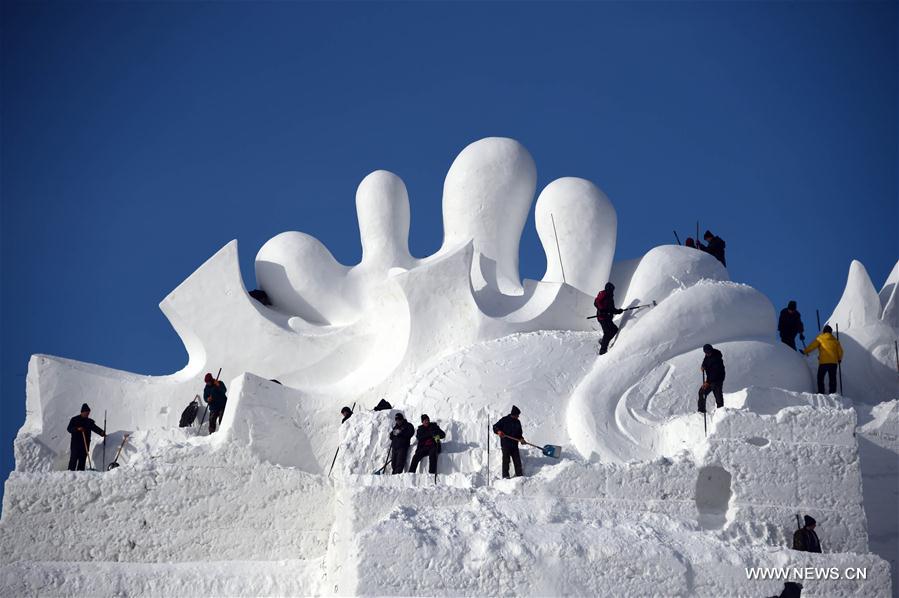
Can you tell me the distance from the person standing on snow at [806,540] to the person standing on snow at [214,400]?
8.26 meters

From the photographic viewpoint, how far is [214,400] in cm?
2236

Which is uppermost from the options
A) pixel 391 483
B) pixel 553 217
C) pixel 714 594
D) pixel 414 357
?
pixel 553 217

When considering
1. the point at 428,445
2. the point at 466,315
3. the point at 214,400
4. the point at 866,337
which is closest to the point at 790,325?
the point at 866,337

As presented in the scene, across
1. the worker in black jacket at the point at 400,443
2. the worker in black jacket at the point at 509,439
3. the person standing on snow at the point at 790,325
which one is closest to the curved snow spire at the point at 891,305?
the person standing on snow at the point at 790,325

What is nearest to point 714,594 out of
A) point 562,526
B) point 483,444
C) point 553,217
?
point 562,526

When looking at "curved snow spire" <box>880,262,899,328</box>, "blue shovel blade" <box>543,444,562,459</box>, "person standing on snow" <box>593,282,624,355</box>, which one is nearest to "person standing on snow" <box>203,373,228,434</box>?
"blue shovel blade" <box>543,444,562,459</box>

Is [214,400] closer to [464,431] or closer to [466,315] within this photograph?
[466,315]

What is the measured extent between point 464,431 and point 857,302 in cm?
773

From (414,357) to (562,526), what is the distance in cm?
566

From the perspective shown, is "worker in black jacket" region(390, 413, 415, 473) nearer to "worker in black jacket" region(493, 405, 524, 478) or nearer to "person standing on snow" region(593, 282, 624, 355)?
"worker in black jacket" region(493, 405, 524, 478)

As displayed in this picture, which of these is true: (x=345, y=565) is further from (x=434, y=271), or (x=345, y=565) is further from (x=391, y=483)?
(x=434, y=271)

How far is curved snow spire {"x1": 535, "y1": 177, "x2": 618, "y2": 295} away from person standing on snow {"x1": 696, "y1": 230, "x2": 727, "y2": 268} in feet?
6.74

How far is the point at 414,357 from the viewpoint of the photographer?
22.8m

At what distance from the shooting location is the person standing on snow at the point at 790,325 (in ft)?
77.9
